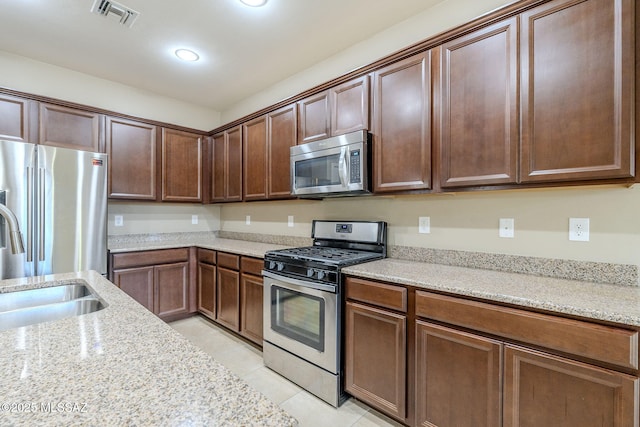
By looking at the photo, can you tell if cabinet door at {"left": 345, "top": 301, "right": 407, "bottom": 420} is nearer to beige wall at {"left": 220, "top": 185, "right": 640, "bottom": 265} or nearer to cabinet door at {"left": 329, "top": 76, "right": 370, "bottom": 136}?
beige wall at {"left": 220, "top": 185, "right": 640, "bottom": 265}

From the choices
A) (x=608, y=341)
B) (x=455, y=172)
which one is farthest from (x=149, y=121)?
(x=608, y=341)

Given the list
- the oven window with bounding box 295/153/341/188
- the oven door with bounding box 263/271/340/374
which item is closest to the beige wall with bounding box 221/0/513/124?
the oven window with bounding box 295/153/341/188

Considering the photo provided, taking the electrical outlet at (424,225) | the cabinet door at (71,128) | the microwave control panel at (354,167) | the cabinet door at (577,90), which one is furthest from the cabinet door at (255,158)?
the cabinet door at (577,90)

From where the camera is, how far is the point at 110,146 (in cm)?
309

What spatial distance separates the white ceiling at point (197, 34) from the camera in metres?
2.17

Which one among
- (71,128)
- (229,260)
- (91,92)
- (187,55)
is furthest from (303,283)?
(91,92)

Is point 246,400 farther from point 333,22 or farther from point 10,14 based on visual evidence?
point 10,14

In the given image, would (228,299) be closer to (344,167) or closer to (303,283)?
(303,283)

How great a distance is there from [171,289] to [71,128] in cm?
182

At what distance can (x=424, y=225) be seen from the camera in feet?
7.30

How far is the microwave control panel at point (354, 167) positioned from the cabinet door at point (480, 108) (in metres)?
0.56

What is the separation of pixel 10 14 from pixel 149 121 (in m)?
1.25

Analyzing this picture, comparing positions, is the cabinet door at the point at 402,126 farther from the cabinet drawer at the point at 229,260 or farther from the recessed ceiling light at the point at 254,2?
the cabinet drawer at the point at 229,260

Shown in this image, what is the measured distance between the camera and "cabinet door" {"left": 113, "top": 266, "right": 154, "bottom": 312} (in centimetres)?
296
